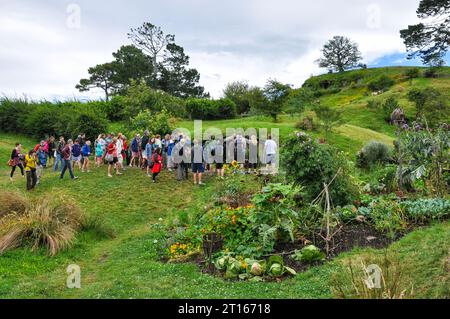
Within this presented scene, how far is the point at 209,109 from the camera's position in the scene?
38.7 meters

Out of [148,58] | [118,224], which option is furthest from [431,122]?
[148,58]

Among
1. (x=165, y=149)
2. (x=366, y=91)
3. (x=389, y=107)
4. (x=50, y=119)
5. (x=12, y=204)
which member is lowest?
(x=12, y=204)

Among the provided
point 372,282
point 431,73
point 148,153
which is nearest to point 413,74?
point 431,73

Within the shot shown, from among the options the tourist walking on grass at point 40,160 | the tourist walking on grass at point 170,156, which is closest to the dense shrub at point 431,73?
the tourist walking on grass at point 170,156

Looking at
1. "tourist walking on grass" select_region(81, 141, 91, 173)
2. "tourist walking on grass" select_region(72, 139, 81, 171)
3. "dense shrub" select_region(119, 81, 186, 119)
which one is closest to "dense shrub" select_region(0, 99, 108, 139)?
"dense shrub" select_region(119, 81, 186, 119)

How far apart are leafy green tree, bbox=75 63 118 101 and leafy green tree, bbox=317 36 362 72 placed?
40.3 meters

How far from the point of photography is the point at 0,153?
2542 cm

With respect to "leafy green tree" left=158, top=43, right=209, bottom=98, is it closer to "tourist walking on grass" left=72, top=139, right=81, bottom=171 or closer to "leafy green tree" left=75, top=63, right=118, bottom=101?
"leafy green tree" left=75, top=63, right=118, bottom=101

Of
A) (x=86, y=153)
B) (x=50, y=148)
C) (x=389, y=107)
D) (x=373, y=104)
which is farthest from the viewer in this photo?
(x=373, y=104)

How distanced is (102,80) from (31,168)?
1766 inches

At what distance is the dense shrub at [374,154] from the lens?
58.5 feet

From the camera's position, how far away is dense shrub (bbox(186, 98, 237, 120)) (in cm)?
3847

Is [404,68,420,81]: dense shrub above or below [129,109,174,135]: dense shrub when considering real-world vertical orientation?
above

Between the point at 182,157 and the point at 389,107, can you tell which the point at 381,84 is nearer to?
the point at 389,107
